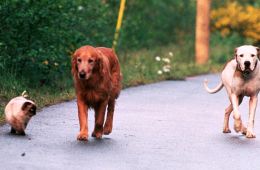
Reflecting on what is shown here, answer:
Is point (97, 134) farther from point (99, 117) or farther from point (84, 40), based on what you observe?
point (84, 40)

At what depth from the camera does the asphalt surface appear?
9.11 metres

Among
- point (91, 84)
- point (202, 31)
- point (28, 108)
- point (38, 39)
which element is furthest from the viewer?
point (202, 31)

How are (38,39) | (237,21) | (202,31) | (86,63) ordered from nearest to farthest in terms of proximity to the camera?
(86,63) → (38,39) → (202,31) → (237,21)

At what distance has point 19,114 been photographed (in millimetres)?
10688

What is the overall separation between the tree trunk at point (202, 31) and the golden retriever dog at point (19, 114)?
14.7 m

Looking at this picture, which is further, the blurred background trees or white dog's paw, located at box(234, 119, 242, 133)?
the blurred background trees

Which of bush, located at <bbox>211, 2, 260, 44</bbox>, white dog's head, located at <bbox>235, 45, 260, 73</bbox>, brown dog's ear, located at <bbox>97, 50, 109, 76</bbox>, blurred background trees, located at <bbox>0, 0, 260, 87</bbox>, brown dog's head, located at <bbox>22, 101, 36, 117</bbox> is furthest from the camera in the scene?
bush, located at <bbox>211, 2, 260, 44</bbox>

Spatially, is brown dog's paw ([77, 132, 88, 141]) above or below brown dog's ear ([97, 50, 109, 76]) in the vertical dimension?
below

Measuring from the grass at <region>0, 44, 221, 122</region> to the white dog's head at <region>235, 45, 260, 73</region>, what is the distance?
10.3 ft

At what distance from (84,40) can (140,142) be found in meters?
6.47

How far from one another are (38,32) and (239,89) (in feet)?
17.1

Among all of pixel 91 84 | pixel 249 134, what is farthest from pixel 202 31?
pixel 91 84

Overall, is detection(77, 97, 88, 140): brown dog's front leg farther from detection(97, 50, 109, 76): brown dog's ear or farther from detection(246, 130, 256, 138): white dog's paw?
detection(246, 130, 256, 138): white dog's paw

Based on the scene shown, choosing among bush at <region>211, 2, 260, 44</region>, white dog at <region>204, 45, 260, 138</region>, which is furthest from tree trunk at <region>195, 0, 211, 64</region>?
white dog at <region>204, 45, 260, 138</region>
